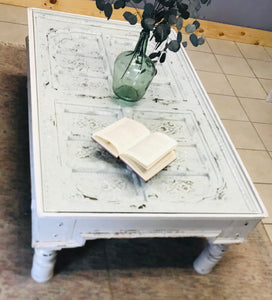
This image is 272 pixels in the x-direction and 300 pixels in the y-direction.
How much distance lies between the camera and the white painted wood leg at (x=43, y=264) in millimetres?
1295

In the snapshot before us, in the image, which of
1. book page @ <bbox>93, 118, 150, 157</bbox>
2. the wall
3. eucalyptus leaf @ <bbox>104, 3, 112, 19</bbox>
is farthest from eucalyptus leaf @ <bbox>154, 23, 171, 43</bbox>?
the wall

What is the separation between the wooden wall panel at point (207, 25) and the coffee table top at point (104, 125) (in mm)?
1186

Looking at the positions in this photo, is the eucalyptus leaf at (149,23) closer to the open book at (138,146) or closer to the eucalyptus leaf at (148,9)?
the eucalyptus leaf at (148,9)

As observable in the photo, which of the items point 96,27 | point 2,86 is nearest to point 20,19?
point 2,86

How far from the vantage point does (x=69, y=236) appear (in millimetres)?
1235

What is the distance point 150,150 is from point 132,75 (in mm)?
436

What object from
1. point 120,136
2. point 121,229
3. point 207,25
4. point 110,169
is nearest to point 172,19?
point 120,136

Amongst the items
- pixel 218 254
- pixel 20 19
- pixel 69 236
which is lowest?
pixel 20 19

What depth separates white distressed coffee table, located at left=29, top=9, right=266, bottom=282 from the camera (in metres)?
1.21

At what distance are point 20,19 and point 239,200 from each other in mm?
2382

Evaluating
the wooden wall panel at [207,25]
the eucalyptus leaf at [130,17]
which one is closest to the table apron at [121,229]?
the eucalyptus leaf at [130,17]

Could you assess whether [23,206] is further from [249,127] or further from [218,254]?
[249,127]

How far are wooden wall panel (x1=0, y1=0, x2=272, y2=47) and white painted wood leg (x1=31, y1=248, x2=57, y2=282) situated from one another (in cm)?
237

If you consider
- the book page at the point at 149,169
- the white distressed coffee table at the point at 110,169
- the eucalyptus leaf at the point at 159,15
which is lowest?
the white distressed coffee table at the point at 110,169
